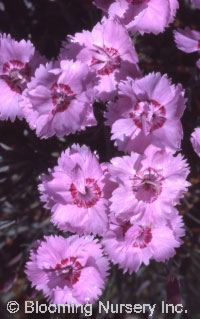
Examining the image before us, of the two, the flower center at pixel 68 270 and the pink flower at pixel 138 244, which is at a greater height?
the pink flower at pixel 138 244

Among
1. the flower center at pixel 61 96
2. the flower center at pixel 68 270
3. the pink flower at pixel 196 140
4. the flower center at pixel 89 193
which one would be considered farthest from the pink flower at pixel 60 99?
the flower center at pixel 68 270

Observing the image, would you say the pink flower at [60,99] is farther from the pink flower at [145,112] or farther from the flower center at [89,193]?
the flower center at [89,193]

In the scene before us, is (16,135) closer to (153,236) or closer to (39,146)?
(39,146)

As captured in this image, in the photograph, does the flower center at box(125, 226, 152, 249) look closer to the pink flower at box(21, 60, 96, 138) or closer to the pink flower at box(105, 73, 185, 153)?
the pink flower at box(105, 73, 185, 153)

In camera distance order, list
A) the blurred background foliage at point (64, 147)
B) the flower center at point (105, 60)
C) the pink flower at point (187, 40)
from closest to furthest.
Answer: the flower center at point (105, 60)
the pink flower at point (187, 40)
the blurred background foliage at point (64, 147)

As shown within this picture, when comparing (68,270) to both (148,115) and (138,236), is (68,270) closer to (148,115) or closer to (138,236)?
(138,236)

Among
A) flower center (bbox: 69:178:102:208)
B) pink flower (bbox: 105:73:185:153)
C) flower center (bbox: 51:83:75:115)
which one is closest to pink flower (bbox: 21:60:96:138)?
flower center (bbox: 51:83:75:115)
